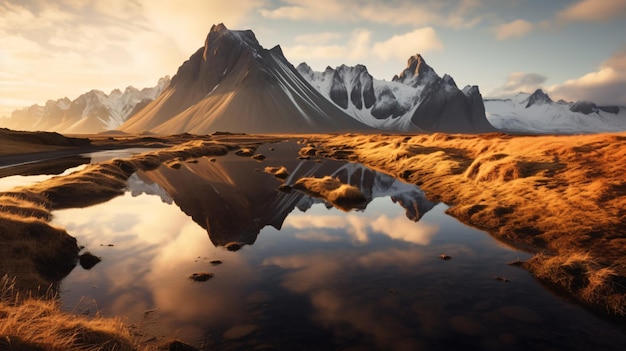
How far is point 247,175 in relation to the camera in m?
51.2

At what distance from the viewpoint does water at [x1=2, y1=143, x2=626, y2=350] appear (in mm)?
12164

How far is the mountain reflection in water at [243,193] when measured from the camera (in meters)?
27.5

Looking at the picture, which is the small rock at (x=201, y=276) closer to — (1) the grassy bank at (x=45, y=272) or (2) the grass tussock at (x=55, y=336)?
(1) the grassy bank at (x=45, y=272)

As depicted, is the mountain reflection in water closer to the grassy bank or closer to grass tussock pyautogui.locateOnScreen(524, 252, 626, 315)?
the grassy bank

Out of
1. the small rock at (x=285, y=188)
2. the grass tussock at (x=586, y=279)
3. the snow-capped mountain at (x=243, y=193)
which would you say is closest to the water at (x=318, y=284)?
the snow-capped mountain at (x=243, y=193)

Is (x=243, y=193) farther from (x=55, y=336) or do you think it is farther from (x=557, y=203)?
(x=55, y=336)

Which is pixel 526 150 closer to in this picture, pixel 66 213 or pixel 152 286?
pixel 152 286

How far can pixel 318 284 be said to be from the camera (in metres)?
16.3

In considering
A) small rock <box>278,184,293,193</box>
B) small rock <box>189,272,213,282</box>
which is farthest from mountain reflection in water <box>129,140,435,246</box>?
small rock <box>189,272,213,282</box>

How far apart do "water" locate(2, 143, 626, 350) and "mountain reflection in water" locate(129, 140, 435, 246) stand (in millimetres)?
373

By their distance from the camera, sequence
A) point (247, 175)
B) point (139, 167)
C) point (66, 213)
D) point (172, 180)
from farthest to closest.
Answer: point (139, 167), point (247, 175), point (172, 180), point (66, 213)

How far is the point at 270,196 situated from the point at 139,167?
103 ft

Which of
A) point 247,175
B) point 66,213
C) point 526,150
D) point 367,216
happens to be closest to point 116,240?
point 66,213

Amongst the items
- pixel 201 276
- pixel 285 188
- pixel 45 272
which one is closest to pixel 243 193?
pixel 285 188
